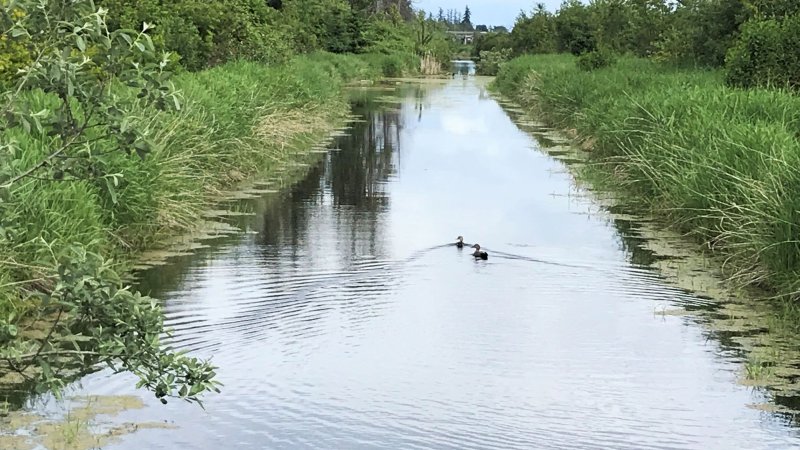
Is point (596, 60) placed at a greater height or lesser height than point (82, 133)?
lesser

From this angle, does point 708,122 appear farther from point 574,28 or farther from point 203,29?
point 574,28

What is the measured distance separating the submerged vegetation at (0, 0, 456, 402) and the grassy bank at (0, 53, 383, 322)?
2cm

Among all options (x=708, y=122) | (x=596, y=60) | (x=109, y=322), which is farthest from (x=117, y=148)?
(x=596, y=60)

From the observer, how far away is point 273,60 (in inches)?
1061

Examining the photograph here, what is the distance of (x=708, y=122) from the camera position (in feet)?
43.6

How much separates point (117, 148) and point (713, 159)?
8413mm

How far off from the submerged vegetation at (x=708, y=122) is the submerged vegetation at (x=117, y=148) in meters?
4.95

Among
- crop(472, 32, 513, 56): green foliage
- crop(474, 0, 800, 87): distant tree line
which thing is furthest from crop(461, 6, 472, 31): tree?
crop(474, 0, 800, 87): distant tree line

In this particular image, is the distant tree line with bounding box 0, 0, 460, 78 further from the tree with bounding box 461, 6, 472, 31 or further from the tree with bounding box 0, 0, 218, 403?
the tree with bounding box 461, 6, 472, 31

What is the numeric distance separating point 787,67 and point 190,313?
1140cm

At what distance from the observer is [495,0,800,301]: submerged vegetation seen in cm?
982

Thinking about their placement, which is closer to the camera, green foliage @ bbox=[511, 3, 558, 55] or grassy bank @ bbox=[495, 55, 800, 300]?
grassy bank @ bbox=[495, 55, 800, 300]

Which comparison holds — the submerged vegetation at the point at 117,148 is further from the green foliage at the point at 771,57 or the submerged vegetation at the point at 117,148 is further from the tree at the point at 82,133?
the green foliage at the point at 771,57

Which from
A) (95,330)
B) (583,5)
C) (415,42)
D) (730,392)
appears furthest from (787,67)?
(415,42)
